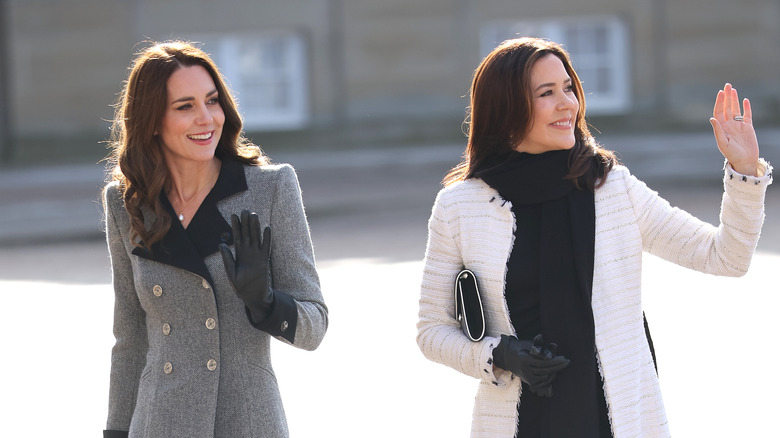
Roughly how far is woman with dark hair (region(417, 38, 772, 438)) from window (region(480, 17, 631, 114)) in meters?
14.9

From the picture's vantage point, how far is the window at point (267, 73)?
57.6 ft

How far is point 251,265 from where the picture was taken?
2607mm

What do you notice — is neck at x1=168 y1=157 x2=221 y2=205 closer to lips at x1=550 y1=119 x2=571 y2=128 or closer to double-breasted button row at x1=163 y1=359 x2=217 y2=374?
double-breasted button row at x1=163 y1=359 x2=217 y2=374

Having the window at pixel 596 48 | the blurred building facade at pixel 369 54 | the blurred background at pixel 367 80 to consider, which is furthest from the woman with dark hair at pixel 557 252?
the window at pixel 596 48

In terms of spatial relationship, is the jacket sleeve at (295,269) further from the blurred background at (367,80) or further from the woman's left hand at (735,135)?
the blurred background at (367,80)

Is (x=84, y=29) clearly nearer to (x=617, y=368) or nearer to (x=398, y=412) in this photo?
(x=398, y=412)

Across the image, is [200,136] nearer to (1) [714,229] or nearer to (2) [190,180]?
(2) [190,180]

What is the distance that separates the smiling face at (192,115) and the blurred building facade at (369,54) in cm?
1449

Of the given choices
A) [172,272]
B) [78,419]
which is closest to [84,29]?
[78,419]

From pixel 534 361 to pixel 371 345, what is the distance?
4112mm

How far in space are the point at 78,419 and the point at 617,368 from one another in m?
3.44

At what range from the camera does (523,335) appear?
9.36ft

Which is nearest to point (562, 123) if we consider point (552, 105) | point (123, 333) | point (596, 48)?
point (552, 105)

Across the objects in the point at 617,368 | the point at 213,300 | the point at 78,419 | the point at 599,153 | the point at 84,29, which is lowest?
the point at 78,419
